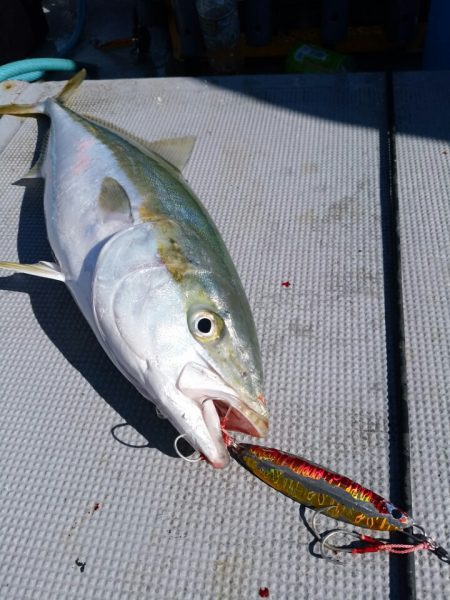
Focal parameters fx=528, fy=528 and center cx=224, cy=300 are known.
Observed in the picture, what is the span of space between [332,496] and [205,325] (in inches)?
22.9

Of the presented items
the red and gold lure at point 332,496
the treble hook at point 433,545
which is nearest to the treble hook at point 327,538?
the red and gold lure at point 332,496

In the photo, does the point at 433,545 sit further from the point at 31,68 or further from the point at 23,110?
the point at 31,68

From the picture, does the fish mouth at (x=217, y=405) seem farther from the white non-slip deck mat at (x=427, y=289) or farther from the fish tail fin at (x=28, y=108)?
the fish tail fin at (x=28, y=108)

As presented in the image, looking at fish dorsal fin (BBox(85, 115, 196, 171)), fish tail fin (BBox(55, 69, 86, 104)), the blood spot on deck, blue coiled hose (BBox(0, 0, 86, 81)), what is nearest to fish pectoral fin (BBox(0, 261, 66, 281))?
fish dorsal fin (BBox(85, 115, 196, 171))

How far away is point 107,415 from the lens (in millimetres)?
1729

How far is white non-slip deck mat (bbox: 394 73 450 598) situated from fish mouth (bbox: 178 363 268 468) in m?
0.49

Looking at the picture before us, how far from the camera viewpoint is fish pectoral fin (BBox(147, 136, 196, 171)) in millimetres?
2395

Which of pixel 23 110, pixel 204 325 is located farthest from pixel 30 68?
pixel 204 325

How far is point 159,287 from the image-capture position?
1.55 meters

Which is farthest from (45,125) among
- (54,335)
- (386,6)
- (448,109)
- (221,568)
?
(386,6)

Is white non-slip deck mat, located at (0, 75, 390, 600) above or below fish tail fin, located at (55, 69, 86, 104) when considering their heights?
below

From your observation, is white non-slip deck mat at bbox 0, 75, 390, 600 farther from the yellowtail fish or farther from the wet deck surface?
the yellowtail fish

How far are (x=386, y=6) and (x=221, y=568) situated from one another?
395cm

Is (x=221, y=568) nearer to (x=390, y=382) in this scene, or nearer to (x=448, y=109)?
(x=390, y=382)
